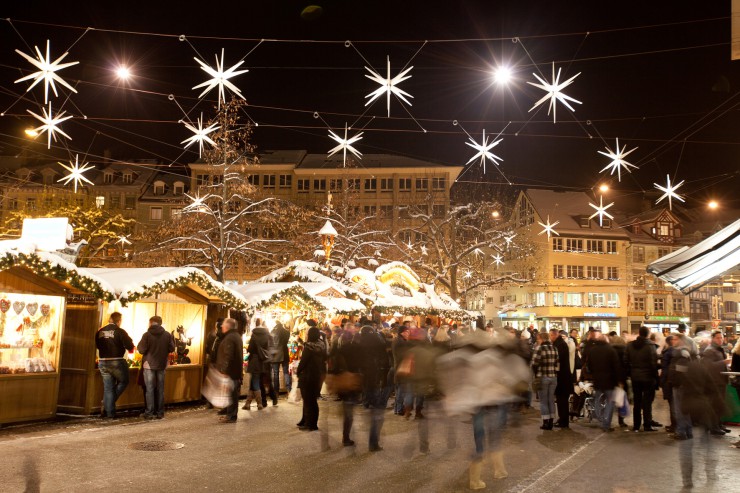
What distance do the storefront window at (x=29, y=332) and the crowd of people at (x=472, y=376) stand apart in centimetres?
89

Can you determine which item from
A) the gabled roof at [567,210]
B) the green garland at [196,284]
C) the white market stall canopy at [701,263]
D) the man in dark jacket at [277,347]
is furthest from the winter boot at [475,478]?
the gabled roof at [567,210]

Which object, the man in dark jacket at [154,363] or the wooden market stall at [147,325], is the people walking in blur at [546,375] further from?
the man in dark jacket at [154,363]

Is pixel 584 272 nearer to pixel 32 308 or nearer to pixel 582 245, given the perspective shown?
pixel 582 245

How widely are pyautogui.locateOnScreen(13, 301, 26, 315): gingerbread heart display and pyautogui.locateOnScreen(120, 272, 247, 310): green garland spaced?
1.61m

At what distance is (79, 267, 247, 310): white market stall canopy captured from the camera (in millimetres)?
12406

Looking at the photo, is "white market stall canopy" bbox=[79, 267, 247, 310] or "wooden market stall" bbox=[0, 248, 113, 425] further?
"white market stall canopy" bbox=[79, 267, 247, 310]

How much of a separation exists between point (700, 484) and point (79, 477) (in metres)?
7.03

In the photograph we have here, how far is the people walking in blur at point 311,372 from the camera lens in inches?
427

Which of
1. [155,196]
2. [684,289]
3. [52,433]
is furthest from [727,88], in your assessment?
[155,196]

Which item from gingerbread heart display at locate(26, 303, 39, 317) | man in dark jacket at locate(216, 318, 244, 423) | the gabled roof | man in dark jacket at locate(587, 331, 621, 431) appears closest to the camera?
man in dark jacket at locate(587, 331, 621, 431)

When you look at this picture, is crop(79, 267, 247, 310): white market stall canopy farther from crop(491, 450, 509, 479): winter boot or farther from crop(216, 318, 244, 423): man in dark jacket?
crop(491, 450, 509, 479): winter boot

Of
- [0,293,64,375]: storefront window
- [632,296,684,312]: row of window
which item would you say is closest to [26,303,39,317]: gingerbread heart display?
[0,293,64,375]: storefront window

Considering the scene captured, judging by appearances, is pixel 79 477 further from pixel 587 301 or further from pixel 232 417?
pixel 587 301

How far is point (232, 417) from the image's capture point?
12172mm
